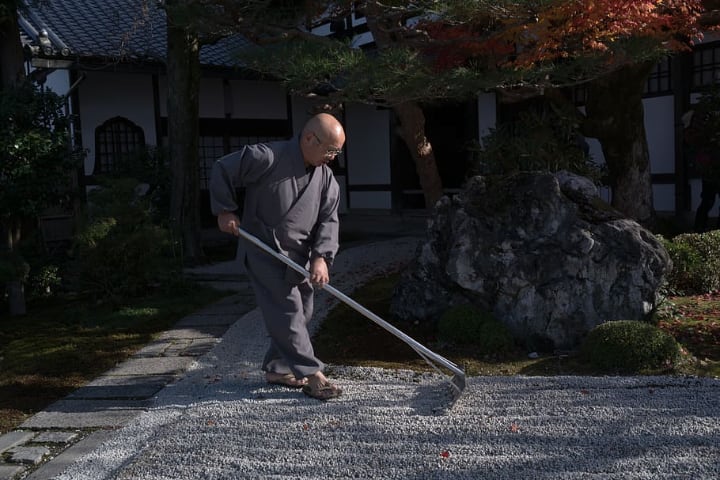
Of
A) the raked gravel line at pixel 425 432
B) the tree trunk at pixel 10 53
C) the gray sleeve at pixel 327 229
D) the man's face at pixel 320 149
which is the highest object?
the tree trunk at pixel 10 53

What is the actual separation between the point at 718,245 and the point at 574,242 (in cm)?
267

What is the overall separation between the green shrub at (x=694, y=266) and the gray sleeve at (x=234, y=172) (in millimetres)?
4672

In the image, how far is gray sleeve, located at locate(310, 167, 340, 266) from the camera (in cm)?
432

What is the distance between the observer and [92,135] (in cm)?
1256

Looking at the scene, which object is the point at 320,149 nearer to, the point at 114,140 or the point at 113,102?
the point at 113,102

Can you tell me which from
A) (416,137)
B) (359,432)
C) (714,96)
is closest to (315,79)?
(416,137)

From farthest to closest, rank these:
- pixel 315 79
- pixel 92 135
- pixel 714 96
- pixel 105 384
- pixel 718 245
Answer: pixel 92 135 → pixel 714 96 → pixel 718 245 → pixel 315 79 → pixel 105 384

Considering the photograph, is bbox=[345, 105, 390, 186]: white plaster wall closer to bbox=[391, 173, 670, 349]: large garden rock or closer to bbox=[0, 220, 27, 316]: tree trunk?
bbox=[0, 220, 27, 316]: tree trunk

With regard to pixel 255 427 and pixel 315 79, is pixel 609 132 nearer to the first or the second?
pixel 315 79

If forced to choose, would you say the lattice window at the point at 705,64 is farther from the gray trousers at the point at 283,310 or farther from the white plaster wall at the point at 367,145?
Result: the gray trousers at the point at 283,310

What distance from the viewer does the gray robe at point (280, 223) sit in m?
4.24

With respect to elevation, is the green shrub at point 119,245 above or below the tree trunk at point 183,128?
below

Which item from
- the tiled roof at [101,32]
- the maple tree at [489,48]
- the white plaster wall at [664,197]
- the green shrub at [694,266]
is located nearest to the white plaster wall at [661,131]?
the white plaster wall at [664,197]

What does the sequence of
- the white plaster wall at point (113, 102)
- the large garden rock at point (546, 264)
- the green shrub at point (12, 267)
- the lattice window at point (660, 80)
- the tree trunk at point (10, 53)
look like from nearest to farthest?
the large garden rock at point (546, 264)
the green shrub at point (12, 267)
the tree trunk at point (10, 53)
the lattice window at point (660, 80)
the white plaster wall at point (113, 102)
